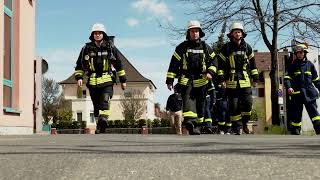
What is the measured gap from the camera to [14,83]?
54.2 ft

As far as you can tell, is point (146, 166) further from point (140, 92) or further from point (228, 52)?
point (140, 92)

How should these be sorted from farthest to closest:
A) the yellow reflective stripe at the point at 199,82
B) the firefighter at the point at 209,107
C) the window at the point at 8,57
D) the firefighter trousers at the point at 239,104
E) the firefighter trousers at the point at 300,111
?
1. the window at the point at 8,57
2. the firefighter at the point at 209,107
3. the firefighter trousers at the point at 300,111
4. the firefighter trousers at the point at 239,104
5. the yellow reflective stripe at the point at 199,82

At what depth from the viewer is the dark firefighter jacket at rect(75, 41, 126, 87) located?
37.5ft

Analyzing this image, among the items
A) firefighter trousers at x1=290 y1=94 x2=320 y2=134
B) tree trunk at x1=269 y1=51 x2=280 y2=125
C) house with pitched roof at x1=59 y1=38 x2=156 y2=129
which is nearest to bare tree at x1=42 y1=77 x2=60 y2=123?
house with pitched roof at x1=59 y1=38 x2=156 y2=129

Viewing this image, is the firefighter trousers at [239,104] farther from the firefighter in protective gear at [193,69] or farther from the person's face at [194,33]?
the person's face at [194,33]

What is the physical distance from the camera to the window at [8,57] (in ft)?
50.9

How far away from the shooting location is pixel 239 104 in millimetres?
12094

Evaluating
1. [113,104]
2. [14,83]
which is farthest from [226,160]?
[113,104]

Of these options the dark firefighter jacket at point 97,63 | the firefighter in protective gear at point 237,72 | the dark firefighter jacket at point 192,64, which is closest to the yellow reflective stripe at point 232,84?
the firefighter in protective gear at point 237,72

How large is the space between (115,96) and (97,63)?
85305 mm

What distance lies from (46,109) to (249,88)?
243 ft

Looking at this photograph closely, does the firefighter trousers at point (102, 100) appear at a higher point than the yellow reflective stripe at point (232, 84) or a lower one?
lower

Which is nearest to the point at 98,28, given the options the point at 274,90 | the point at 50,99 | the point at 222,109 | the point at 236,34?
the point at 236,34

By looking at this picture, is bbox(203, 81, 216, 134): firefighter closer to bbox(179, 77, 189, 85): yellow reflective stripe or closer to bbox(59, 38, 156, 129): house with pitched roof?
bbox(179, 77, 189, 85): yellow reflective stripe
